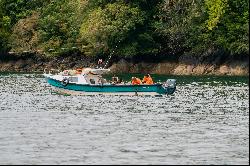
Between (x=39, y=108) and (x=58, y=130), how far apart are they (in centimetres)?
1436

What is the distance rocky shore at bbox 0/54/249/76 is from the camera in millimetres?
105438

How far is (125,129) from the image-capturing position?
141 ft

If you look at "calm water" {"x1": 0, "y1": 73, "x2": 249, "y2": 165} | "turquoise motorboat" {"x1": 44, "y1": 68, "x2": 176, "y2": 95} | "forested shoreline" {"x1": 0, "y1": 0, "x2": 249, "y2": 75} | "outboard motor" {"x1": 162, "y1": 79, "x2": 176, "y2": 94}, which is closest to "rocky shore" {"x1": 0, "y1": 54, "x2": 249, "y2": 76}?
"forested shoreline" {"x1": 0, "y1": 0, "x2": 249, "y2": 75}

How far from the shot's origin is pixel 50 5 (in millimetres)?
131125

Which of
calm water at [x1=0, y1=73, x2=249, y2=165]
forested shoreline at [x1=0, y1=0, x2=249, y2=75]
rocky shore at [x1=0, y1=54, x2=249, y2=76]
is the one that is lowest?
calm water at [x1=0, y1=73, x2=249, y2=165]

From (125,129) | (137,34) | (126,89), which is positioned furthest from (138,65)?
(125,129)

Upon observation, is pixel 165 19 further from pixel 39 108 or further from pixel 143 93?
pixel 39 108

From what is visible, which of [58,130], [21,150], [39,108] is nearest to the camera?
[21,150]

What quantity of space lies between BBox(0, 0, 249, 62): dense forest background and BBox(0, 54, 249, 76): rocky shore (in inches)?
51.5

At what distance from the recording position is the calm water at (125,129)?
110 feet

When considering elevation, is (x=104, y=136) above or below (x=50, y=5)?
below

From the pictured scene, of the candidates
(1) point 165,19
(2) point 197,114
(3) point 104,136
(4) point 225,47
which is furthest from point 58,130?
(1) point 165,19

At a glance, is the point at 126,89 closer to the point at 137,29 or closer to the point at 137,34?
the point at 137,29

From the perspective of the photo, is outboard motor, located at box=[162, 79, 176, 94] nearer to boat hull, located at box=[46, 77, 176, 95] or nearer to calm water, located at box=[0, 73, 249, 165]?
boat hull, located at box=[46, 77, 176, 95]
